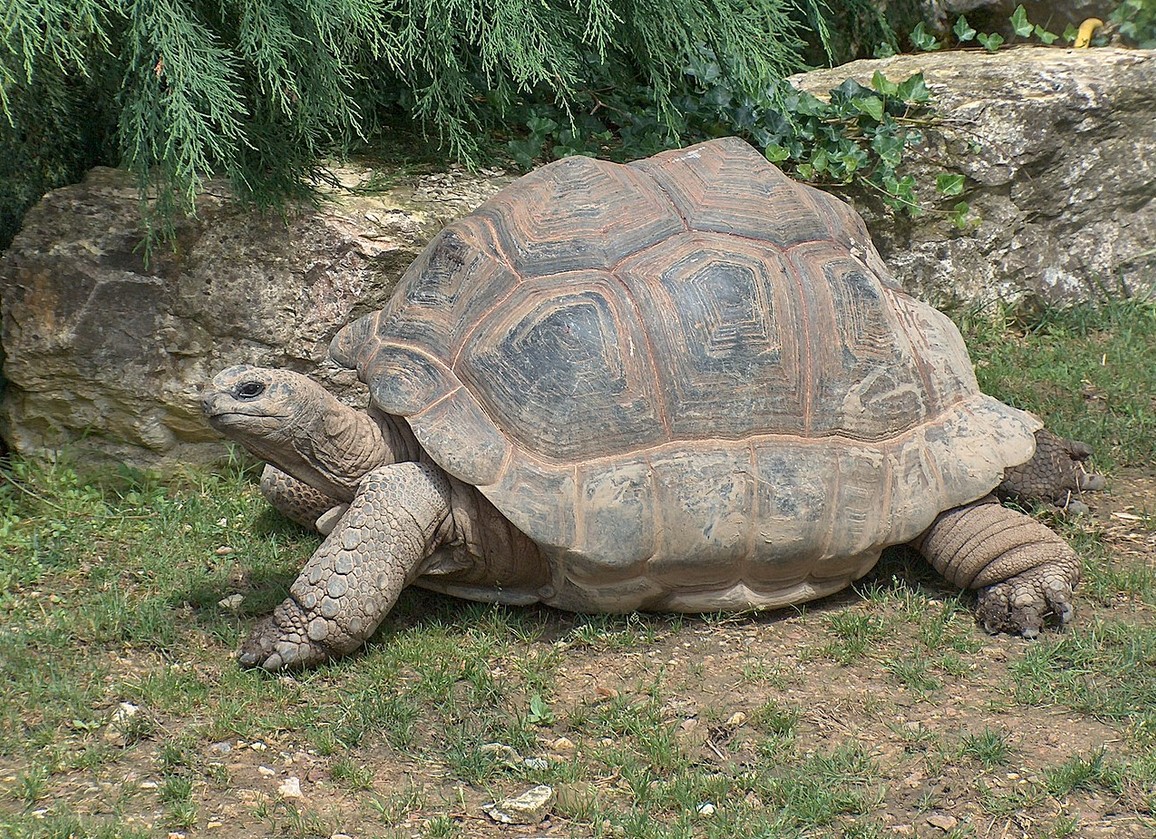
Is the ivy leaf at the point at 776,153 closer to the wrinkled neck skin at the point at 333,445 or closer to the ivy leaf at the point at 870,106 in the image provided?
the ivy leaf at the point at 870,106

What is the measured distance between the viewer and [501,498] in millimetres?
3686

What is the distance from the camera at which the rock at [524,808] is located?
314 cm

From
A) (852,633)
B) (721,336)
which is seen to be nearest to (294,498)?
(721,336)

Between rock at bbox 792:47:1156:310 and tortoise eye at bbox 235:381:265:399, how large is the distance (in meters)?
3.02

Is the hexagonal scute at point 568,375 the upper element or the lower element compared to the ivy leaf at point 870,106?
lower

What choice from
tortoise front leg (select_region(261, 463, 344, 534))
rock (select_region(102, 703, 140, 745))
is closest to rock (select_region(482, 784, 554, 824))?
rock (select_region(102, 703, 140, 745))

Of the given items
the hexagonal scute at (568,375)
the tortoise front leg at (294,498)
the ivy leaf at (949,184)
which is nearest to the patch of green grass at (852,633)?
the hexagonal scute at (568,375)

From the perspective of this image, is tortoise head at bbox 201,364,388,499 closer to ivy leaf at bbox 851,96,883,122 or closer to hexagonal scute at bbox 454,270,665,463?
hexagonal scute at bbox 454,270,665,463

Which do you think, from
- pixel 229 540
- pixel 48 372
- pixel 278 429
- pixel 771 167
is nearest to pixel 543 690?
pixel 278 429

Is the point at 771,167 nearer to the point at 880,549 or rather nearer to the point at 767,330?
the point at 767,330

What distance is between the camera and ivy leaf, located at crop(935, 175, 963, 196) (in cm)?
568

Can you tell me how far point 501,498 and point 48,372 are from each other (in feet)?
6.68

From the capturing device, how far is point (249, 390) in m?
3.80

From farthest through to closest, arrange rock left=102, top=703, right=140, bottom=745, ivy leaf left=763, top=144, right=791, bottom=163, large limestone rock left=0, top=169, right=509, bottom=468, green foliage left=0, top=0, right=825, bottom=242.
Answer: ivy leaf left=763, top=144, right=791, bottom=163, large limestone rock left=0, top=169, right=509, bottom=468, green foliage left=0, top=0, right=825, bottom=242, rock left=102, top=703, right=140, bottom=745
